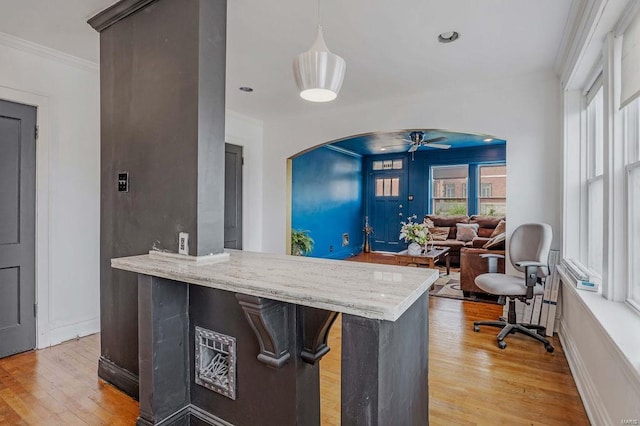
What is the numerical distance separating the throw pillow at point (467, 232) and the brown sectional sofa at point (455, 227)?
0.10 meters

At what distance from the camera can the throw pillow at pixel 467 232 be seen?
6875mm

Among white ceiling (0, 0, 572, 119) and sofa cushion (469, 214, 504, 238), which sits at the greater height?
white ceiling (0, 0, 572, 119)

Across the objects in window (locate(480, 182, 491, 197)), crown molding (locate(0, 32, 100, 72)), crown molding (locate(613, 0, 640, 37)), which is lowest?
window (locate(480, 182, 491, 197))

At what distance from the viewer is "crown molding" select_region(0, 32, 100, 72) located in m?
2.68

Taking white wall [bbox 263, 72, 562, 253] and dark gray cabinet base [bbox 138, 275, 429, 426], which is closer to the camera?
dark gray cabinet base [bbox 138, 275, 429, 426]

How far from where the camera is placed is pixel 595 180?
264cm

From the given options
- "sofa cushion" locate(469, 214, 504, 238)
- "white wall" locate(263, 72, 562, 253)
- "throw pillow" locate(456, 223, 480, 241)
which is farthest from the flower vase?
"sofa cushion" locate(469, 214, 504, 238)

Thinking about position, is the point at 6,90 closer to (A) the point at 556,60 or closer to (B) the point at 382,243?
(A) the point at 556,60

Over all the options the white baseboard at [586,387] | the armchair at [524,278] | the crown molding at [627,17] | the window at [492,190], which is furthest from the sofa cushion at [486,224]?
the crown molding at [627,17]

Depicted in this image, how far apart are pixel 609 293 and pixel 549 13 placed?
73.1 inches

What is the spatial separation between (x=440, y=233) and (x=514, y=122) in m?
4.04

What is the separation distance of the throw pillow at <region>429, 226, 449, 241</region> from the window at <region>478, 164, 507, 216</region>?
1.02 meters

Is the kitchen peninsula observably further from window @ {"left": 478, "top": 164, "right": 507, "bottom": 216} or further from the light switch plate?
window @ {"left": 478, "top": 164, "right": 507, "bottom": 216}

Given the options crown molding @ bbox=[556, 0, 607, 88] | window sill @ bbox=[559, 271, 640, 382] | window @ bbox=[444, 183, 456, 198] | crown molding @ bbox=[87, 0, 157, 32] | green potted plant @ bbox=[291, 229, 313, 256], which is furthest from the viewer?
window @ bbox=[444, 183, 456, 198]
